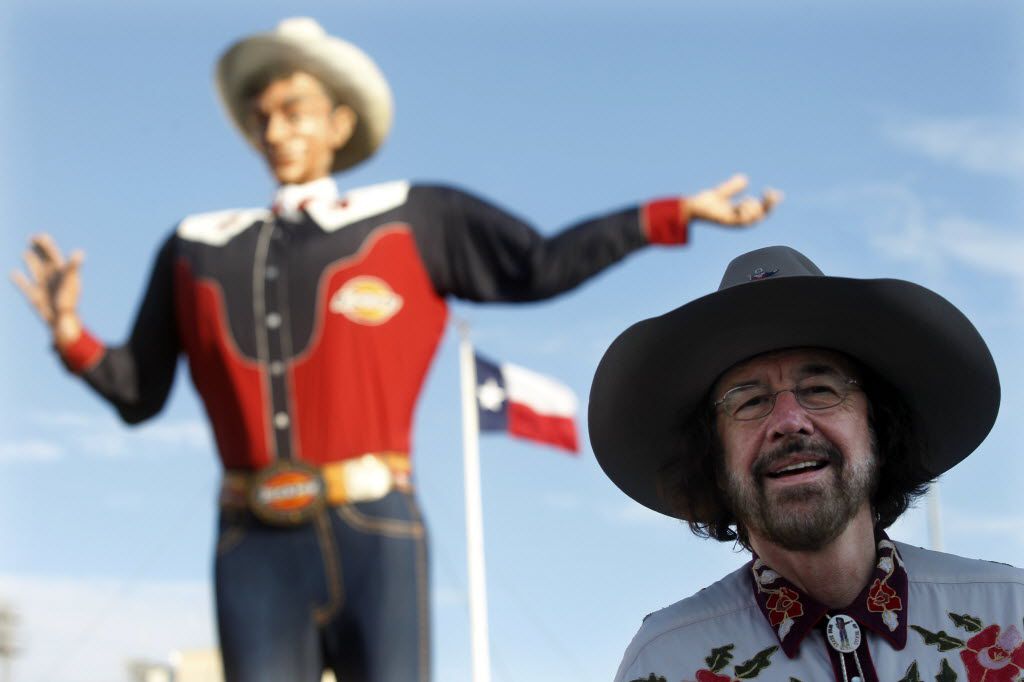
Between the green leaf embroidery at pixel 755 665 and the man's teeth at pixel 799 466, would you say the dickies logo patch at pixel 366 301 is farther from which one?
the green leaf embroidery at pixel 755 665

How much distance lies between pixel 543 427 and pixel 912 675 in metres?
7.08

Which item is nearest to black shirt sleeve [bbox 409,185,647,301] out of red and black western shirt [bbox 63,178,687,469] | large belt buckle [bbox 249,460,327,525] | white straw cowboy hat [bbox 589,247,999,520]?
red and black western shirt [bbox 63,178,687,469]

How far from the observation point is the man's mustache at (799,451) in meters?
2.37

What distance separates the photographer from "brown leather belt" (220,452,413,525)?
3928mm

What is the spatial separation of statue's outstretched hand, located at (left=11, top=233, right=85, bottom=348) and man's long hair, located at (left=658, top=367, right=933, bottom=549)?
2329 millimetres

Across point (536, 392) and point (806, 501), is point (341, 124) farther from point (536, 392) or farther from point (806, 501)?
point (536, 392)

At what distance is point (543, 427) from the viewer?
363 inches

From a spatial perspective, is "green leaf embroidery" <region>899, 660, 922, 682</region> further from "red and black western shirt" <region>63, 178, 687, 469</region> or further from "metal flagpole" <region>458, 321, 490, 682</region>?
"metal flagpole" <region>458, 321, 490, 682</region>

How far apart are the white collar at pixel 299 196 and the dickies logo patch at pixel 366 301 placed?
1.21ft

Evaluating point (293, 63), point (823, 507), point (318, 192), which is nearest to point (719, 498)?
point (823, 507)

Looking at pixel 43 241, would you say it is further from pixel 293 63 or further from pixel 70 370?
pixel 293 63

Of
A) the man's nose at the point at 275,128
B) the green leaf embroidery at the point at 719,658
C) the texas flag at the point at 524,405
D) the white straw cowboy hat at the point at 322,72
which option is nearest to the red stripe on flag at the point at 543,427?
the texas flag at the point at 524,405

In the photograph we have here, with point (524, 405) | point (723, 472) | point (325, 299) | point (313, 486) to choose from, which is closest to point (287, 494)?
point (313, 486)

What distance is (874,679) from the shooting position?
2.15 meters
